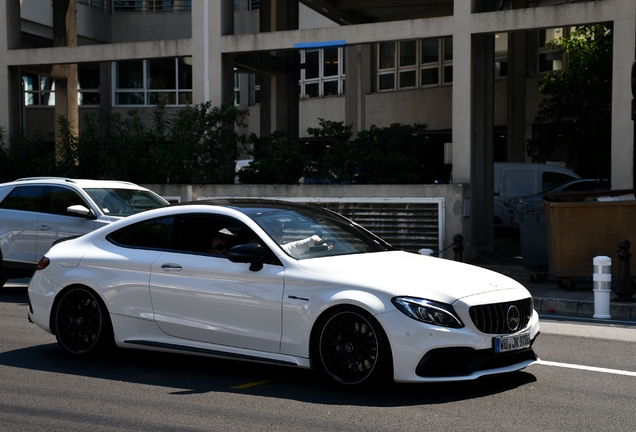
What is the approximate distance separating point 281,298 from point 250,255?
43cm

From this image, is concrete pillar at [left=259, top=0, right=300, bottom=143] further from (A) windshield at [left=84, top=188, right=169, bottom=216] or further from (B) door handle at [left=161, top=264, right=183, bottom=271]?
(B) door handle at [left=161, top=264, right=183, bottom=271]

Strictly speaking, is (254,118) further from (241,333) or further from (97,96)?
(241,333)

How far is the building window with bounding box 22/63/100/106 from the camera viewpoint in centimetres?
3756

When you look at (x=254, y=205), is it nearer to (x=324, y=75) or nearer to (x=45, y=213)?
(x=45, y=213)

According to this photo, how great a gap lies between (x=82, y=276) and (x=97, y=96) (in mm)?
31337

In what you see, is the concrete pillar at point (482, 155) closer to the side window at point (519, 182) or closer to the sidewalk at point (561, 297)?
the sidewalk at point (561, 297)

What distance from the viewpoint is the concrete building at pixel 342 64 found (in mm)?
16516

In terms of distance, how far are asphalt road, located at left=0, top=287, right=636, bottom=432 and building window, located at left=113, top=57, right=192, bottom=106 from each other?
29614 mm

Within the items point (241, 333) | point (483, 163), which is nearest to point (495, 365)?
point (241, 333)

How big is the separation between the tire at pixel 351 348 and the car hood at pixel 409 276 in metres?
0.26

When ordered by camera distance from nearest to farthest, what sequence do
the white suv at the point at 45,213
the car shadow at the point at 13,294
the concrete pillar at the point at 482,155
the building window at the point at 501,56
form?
the car shadow at the point at 13,294, the white suv at the point at 45,213, the concrete pillar at the point at 482,155, the building window at the point at 501,56

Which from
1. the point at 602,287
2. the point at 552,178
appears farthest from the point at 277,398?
the point at 552,178

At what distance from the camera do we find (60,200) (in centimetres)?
1308

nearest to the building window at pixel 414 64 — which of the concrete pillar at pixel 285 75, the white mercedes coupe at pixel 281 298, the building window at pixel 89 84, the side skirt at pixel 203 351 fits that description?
the concrete pillar at pixel 285 75
